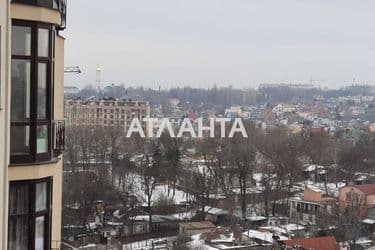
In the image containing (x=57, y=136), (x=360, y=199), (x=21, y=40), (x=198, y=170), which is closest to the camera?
(x=21, y=40)

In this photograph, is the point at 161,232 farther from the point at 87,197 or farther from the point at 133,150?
the point at 133,150

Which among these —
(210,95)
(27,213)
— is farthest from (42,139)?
(210,95)

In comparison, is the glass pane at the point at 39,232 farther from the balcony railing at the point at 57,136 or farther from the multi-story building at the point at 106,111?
the multi-story building at the point at 106,111

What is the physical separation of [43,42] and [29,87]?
114 mm

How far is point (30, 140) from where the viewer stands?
1.51 metres

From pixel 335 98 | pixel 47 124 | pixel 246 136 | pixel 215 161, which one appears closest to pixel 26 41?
pixel 47 124

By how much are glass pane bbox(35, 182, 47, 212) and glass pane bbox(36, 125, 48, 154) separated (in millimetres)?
85

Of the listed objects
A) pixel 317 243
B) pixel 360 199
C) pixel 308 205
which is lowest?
pixel 308 205

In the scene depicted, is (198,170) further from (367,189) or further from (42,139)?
(42,139)

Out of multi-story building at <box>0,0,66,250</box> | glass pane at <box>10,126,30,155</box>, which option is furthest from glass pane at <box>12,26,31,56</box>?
glass pane at <box>10,126,30,155</box>

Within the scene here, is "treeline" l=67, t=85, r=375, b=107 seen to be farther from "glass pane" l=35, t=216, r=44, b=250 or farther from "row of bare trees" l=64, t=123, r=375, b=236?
"glass pane" l=35, t=216, r=44, b=250

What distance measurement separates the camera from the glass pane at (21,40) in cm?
149

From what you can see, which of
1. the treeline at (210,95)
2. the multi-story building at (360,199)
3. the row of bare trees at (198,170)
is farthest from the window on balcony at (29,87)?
the treeline at (210,95)

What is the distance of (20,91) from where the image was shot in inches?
59.7
